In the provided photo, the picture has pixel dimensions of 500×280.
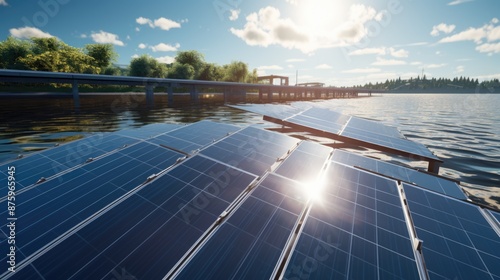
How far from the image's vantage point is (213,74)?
138 metres

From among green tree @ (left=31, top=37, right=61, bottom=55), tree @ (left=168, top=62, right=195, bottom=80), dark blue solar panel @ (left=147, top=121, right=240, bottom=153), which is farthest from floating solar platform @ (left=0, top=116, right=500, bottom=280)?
green tree @ (left=31, top=37, right=61, bottom=55)

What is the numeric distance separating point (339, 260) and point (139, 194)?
4.93m

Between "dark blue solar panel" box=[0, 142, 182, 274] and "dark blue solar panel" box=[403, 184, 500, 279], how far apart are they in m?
7.63

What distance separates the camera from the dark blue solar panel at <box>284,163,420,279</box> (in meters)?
4.12

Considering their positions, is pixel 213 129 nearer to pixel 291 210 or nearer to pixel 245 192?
pixel 245 192

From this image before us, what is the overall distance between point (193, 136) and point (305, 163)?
6192mm

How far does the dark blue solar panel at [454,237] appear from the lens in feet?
15.1

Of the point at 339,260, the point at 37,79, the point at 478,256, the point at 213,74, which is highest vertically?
the point at 213,74

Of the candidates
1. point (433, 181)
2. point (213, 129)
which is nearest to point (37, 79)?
point (213, 129)

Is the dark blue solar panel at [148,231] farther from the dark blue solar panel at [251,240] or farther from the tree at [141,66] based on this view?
the tree at [141,66]

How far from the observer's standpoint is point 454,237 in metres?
5.55

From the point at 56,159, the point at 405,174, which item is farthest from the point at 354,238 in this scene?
the point at 56,159

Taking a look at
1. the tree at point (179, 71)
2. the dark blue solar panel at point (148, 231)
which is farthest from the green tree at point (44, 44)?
the dark blue solar panel at point (148, 231)

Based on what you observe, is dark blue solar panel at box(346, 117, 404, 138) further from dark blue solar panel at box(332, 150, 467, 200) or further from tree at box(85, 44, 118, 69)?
tree at box(85, 44, 118, 69)
